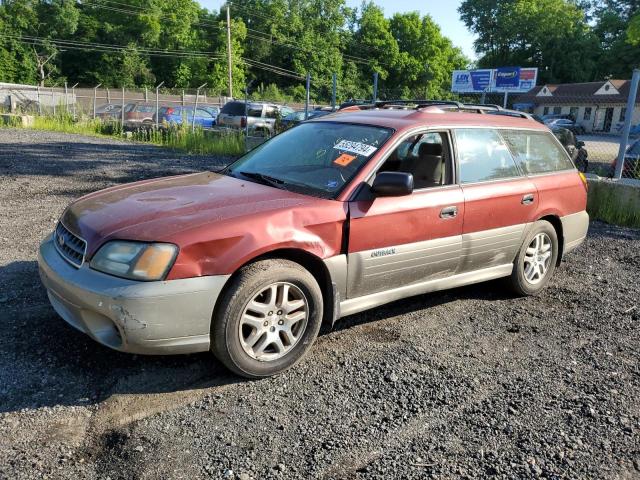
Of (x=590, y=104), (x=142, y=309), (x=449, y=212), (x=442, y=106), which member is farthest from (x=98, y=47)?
(x=142, y=309)

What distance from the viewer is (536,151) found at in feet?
17.2

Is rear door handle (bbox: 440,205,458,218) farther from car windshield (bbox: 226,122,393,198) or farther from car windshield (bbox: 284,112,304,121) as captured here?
car windshield (bbox: 284,112,304,121)

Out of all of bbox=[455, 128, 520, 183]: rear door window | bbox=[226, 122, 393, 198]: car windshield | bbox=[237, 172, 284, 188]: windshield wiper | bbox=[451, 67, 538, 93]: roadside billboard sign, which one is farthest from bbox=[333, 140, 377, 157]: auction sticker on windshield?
bbox=[451, 67, 538, 93]: roadside billboard sign

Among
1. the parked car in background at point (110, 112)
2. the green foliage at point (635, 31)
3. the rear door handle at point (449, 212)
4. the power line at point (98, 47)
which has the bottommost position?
the parked car in background at point (110, 112)

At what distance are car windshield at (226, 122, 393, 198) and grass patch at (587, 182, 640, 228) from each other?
19.9 feet

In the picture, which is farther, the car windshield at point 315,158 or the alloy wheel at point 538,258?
the alloy wheel at point 538,258

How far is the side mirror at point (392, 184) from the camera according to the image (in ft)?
12.1

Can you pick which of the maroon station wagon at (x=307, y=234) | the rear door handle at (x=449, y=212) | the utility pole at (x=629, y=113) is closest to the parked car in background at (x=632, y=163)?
the utility pole at (x=629, y=113)

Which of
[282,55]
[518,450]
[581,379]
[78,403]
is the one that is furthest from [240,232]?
[282,55]

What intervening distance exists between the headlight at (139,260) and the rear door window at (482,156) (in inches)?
99.2

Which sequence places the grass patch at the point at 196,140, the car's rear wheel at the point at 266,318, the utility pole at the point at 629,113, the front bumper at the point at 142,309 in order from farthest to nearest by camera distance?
1. the grass patch at the point at 196,140
2. the utility pole at the point at 629,113
3. the car's rear wheel at the point at 266,318
4. the front bumper at the point at 142,309

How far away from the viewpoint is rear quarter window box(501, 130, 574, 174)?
5.01 metres

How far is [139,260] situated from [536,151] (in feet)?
12.8

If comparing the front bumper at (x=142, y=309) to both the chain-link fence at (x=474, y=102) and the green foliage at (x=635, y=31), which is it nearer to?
the chain-link fence at (x=474, y=102)
